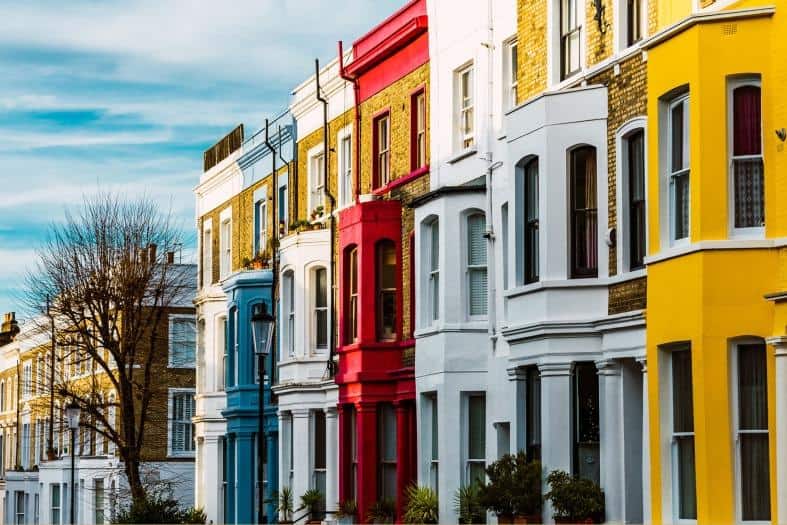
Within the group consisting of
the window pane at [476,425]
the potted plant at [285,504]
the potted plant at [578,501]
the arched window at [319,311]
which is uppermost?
the arched window at [319,311]

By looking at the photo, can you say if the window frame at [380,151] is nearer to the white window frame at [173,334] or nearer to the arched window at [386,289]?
the arched window at [386,289]

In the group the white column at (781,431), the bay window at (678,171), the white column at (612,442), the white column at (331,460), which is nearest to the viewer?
the white column at (781,431)

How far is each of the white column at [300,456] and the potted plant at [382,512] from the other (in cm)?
558

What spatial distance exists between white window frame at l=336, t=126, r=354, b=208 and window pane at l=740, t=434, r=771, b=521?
68.7 feet

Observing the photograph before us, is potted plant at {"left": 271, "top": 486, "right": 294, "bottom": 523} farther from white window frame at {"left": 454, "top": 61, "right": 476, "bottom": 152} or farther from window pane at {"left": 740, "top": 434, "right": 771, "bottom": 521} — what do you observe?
window pane at {"left": 740, "top": 434, "right": 771, "bottom": 521}

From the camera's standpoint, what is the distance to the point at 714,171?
21.1 m

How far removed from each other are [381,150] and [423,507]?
9621 mm

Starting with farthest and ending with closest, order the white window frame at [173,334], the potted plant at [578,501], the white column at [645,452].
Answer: the white window frame at [173,334] < the potted plant at [578,501] < the white column at [645,452]

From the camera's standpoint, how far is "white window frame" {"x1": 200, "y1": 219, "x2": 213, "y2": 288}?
5450 cm

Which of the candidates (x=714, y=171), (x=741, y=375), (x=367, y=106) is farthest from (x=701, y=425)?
(x=367, y=106)

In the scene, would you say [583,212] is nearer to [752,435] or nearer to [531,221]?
[531,221]

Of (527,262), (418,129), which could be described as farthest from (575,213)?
(418,129)

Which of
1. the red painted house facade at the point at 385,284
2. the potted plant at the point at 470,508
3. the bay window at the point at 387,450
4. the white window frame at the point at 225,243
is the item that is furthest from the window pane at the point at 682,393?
the white window frame at the point at 225,243

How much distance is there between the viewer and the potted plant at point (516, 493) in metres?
26.2
